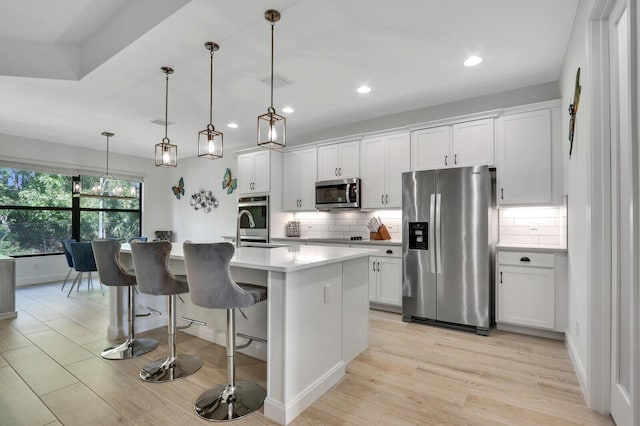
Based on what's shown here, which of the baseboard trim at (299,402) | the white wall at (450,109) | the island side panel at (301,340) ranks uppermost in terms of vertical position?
the white wall at (450,109)

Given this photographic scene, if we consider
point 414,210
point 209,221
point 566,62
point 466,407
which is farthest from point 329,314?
point 209,221

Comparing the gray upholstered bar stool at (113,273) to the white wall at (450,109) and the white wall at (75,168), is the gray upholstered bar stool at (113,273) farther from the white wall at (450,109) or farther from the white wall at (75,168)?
the white wall at (75,168)

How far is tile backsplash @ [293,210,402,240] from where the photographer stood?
4.59 m

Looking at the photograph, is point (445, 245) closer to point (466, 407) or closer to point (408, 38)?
point (466, 407)

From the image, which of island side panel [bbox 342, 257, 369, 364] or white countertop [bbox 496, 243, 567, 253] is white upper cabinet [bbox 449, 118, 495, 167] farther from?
island side panel [bbox 342, 257, 369, 364]

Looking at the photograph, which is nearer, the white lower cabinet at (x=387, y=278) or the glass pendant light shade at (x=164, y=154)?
the glass pendant light shade at (x=164, y=154)

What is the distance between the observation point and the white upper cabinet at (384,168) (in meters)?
4.22

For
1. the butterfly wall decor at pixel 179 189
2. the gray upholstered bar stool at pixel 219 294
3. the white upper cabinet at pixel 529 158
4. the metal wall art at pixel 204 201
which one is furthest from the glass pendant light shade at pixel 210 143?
the butterfly wall decor at pixel 179 189

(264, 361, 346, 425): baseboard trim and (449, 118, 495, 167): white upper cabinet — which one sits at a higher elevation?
(449, 118, 495, 167): white upper cabinet

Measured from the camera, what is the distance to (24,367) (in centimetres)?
251

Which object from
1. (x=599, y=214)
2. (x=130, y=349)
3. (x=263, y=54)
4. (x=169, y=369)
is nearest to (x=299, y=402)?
(x=169, y=369)

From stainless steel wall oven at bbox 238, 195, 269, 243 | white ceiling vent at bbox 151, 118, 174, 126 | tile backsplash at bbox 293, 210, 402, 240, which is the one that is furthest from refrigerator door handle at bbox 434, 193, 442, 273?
white ceiling vent at bbox 151, 118, 174, 126

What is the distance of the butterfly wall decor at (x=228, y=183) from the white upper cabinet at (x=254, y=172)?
2.02 feet

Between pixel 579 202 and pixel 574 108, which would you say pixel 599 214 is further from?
pixel 574 108
